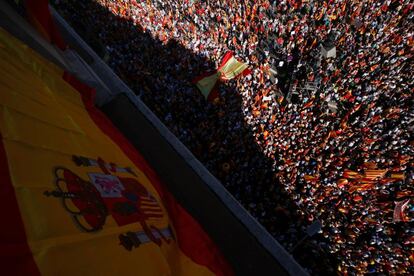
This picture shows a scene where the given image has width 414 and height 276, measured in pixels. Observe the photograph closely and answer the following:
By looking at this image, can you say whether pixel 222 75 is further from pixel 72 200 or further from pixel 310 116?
pixel 72 200

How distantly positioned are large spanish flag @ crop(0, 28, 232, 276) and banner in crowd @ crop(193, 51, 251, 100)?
6792 millimetres

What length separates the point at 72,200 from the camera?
4.73 meters

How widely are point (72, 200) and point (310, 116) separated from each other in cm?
1001

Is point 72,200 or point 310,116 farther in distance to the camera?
point 310,116

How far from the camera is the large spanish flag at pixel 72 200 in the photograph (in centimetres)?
382

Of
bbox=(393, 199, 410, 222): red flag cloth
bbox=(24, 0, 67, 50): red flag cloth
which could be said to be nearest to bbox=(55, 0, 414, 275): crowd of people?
bbox=(393, 199, 410, 222): red flag cloth

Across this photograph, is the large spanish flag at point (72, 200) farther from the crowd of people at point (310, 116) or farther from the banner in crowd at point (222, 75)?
the banner in crowd at point (222, 75)

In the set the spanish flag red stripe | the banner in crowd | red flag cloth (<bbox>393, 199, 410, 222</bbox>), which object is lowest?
red flag cloth (<bbox>393, 199, 410, 222</bbox>)

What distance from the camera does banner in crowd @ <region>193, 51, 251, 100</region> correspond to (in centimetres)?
1516

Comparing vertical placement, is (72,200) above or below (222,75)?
below

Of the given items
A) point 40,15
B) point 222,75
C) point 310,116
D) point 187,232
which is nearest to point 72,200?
point 187,232

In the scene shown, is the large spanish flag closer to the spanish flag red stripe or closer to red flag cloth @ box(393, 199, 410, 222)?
the spanish flag red stripe

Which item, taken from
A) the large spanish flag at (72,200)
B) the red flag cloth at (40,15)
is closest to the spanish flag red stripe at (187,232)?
the large spanish flag at (72,200)

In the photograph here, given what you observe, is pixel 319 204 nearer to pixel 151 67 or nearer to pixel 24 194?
pixel 24 194
